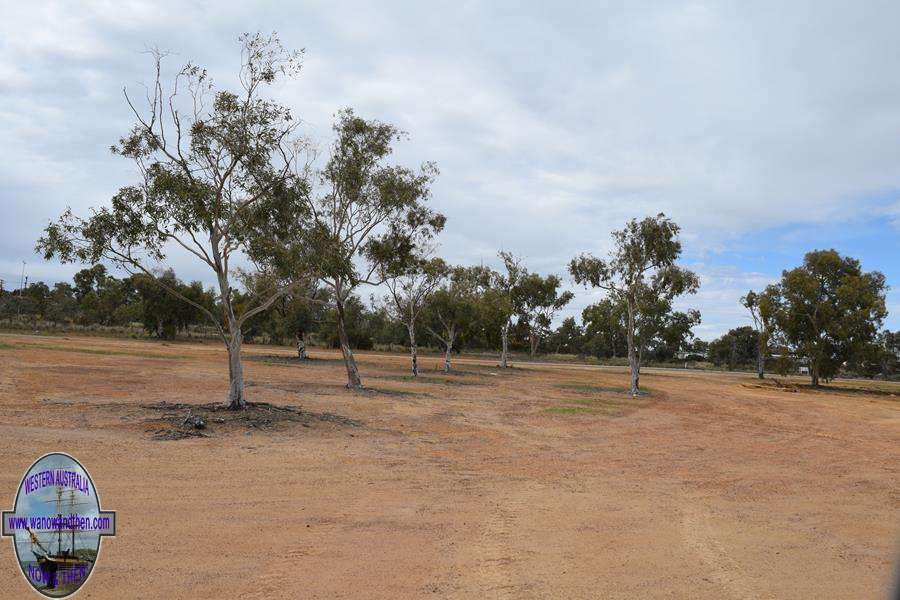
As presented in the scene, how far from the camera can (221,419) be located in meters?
15.0

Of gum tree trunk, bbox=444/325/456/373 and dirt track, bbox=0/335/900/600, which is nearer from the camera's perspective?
dirt track, bbox=0/335/900/600

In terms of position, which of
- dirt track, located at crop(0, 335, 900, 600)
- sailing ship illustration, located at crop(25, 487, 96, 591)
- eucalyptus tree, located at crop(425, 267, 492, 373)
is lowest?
dirt track, located at crop(0, 335, 900, 600)

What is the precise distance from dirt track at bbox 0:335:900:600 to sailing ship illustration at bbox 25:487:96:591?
577 mm

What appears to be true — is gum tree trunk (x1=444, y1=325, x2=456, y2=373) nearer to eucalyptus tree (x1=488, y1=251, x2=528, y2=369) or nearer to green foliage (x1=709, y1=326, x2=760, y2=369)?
eucalyptus tree (x1=488, y1=251, x2=528, y2=369)

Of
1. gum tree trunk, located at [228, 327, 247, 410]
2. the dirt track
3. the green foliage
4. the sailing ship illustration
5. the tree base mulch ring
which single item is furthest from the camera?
the green foliage

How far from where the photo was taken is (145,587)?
545cm

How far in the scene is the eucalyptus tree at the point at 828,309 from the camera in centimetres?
4894

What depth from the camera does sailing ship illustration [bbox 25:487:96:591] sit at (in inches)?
182

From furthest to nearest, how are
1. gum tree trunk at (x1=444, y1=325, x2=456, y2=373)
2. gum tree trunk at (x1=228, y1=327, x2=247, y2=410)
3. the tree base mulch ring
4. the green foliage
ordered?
the green foliage
gum tree trunk at (x1=444, y1=325, x2=456, y2=373)
gum tree trunk at (x1=228, y1=327, x2=247, y2=410)
the tree base mulch ring

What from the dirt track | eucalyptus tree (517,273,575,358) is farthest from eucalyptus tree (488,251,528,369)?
the dirt track

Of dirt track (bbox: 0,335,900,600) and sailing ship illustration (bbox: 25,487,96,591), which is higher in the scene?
sailing ship illustration (bbox: 25,487,96,591)

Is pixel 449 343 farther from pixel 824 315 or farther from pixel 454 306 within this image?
pixel 824 315

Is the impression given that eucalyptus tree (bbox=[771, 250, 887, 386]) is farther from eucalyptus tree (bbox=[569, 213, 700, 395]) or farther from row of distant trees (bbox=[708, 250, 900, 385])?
eucalyptus tree (bbox=[569, 213, 700, 395])

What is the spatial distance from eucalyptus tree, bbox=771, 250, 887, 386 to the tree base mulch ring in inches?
1805
